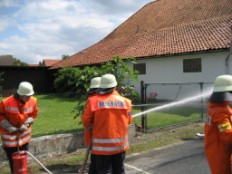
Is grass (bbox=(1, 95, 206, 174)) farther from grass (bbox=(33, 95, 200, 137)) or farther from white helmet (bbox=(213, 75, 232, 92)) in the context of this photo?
white helmet (bbox=(213, 75, 232, 92))

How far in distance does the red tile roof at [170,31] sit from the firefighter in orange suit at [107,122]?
1135 cm

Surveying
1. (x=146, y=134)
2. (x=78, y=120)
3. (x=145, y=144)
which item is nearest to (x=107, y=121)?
(x=145, y=144)

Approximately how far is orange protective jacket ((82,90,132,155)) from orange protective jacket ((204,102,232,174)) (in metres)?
1.18

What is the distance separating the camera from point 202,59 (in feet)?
51.5

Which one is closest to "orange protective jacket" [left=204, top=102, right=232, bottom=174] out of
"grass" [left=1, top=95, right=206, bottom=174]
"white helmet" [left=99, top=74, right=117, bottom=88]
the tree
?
"white helmet" [left=99, top=74, right=117, bottom=88]

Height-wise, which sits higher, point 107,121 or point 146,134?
point 107,121

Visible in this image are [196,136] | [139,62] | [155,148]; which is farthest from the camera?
[139,62]

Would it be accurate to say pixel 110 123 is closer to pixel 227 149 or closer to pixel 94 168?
pixel 94 168

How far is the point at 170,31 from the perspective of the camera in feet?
67.6

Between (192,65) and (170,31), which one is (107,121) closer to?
(192,65)

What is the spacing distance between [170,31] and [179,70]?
4.63 meters

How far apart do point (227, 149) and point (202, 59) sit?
13.0m

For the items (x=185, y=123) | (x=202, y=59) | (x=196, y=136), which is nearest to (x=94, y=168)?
(x=196, y=136)

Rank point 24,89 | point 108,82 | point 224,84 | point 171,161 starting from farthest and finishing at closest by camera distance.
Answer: point 171,161, point 24,89, point 108,82, point 224,84
